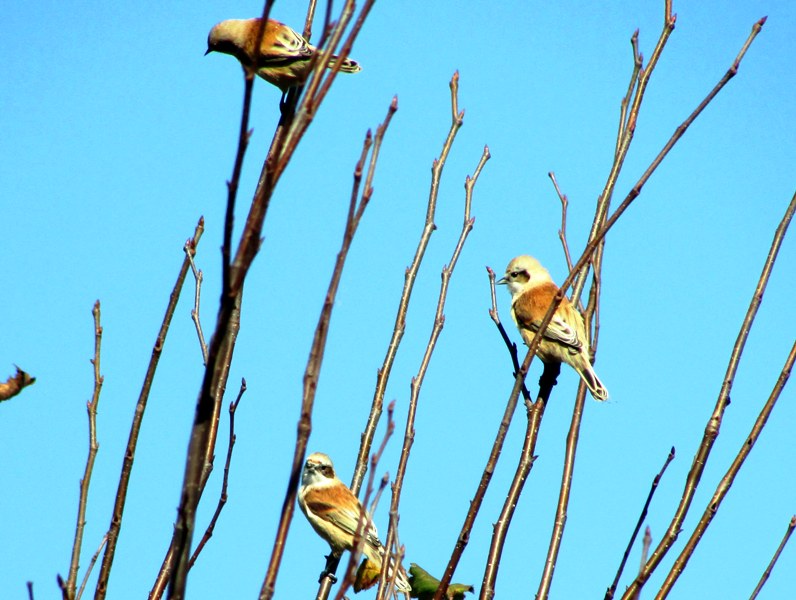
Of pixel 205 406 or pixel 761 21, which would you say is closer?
pixel 205 406

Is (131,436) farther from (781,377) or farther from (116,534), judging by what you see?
(781,377)

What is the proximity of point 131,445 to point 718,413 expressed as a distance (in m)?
1.91

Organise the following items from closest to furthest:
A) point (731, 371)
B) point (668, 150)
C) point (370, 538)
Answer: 1. point (668, 150)
2. point (731, 371)
3. point (370, 538)

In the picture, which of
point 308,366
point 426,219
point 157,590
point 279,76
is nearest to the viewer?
point 308,366

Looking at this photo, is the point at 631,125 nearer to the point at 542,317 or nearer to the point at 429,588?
the point at 429,588

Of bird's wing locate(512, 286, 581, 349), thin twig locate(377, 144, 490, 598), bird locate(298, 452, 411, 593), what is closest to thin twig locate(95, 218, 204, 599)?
thin twig locate(377, 144, 490, 598)

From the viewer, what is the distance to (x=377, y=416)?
3746mm

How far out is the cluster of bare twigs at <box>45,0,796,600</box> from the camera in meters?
1.51

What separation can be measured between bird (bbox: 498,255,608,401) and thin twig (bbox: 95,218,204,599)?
212cm

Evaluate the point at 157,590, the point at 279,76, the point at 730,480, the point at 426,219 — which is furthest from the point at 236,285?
the point at 279,76

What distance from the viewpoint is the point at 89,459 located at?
291 centimetres

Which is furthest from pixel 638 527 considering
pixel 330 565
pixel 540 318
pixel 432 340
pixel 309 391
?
pixel 330 565

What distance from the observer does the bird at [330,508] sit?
7.50 meters

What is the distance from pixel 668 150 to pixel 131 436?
1.85 m
